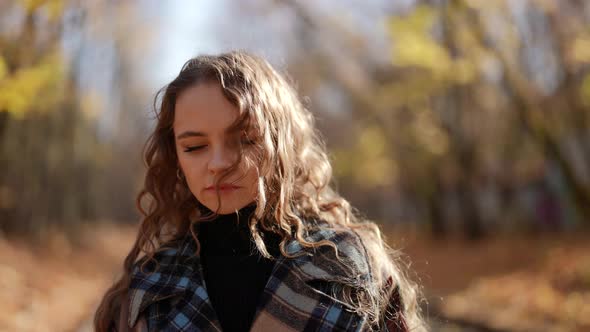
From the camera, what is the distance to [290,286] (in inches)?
80.0

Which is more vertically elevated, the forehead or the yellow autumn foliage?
the yellow autumn foliage

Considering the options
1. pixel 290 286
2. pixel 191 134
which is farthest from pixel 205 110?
pixel 290 286

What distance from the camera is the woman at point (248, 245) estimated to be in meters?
2.02

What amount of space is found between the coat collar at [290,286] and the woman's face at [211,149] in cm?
24

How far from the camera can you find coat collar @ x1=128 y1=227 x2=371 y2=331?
6.53ft

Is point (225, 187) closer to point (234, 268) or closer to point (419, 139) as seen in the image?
point (234, 268)

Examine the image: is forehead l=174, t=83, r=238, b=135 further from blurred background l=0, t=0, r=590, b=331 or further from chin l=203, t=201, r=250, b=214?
blurred background l=0, t=0, r=590, b=331

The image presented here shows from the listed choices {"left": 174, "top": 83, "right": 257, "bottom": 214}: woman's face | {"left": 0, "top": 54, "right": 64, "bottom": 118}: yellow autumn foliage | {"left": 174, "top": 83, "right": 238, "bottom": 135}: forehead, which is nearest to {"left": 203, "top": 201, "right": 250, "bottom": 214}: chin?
{"left": 174, "top": 83, "right": 257, "bottom": 214}: woman's face

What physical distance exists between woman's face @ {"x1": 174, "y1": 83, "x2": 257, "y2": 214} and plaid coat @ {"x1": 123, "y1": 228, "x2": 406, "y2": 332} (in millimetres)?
241

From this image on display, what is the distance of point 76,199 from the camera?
13984 millimetres

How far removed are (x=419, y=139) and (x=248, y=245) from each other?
12.3m

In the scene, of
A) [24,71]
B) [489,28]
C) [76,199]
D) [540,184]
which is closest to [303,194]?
[24,71]

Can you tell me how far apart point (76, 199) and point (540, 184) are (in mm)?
10442

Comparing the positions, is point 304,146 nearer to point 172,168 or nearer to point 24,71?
point 172,168
